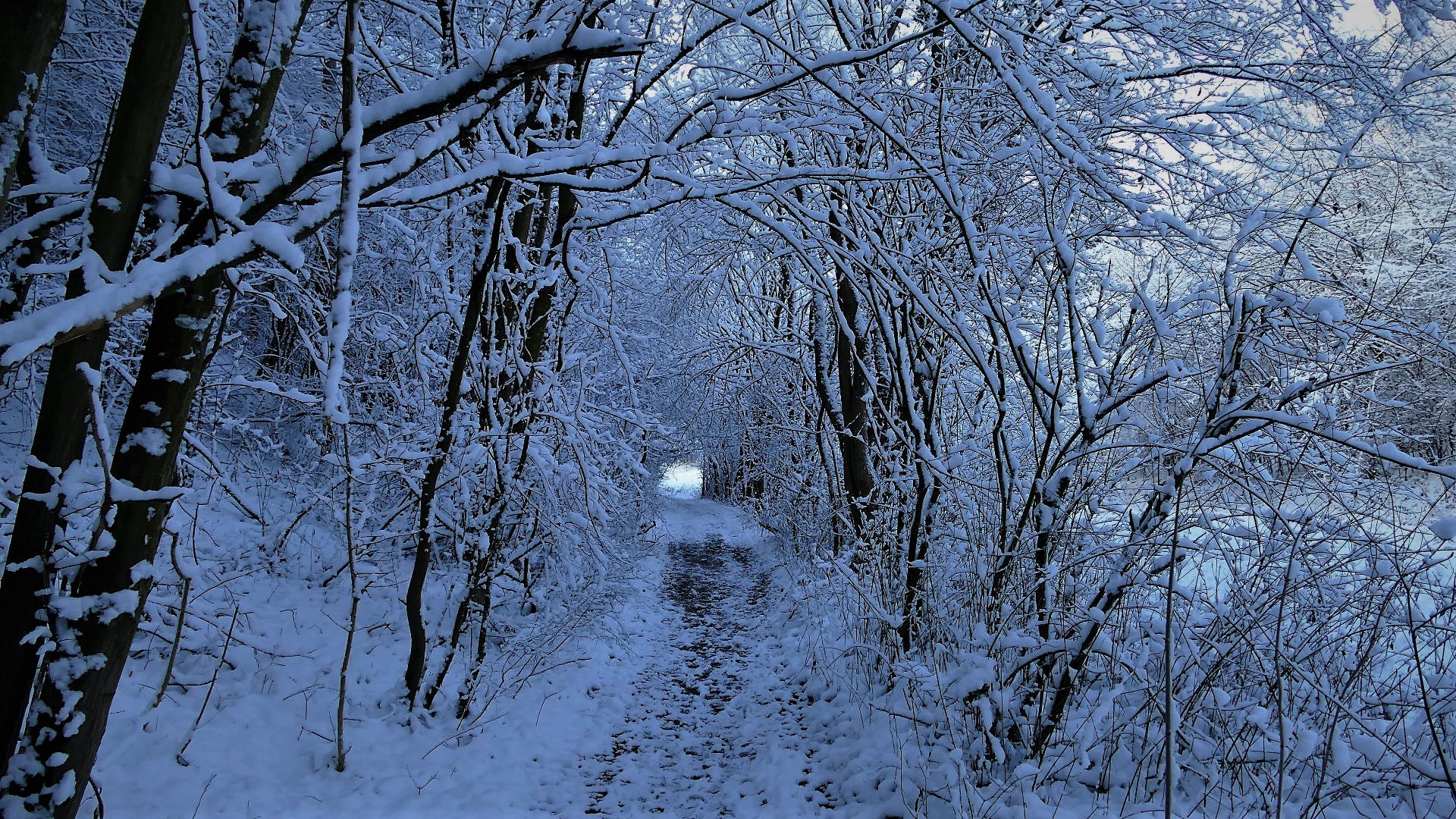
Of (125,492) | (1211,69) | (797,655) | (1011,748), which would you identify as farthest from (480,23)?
(797,655)

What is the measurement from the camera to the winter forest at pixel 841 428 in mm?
1934

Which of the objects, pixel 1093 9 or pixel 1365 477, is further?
pixel 1093 9

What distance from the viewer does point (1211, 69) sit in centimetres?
374

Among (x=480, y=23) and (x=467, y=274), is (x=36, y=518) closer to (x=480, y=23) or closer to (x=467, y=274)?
(x=480, y=23)

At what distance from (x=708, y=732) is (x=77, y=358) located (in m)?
4.41

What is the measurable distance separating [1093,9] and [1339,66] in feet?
5.10

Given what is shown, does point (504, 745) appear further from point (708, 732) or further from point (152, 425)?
point (152, 425)

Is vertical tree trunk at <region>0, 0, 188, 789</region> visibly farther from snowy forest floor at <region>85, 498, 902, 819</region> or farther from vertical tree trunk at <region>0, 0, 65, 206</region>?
snowy forest floor at <region>85, 498, 902, 819</region>

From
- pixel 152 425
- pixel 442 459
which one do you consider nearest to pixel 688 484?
pixel 442 459

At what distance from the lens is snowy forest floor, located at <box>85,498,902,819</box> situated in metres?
3.62

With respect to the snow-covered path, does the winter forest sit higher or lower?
higher

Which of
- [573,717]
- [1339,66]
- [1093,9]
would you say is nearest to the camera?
[1339,66]

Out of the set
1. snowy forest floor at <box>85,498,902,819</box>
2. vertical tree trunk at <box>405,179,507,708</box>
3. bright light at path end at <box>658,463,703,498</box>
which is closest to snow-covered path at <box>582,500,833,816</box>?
snowy forest floor at <box>85,498,902,819</box>

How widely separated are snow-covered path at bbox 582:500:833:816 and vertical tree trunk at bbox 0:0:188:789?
2917mm
